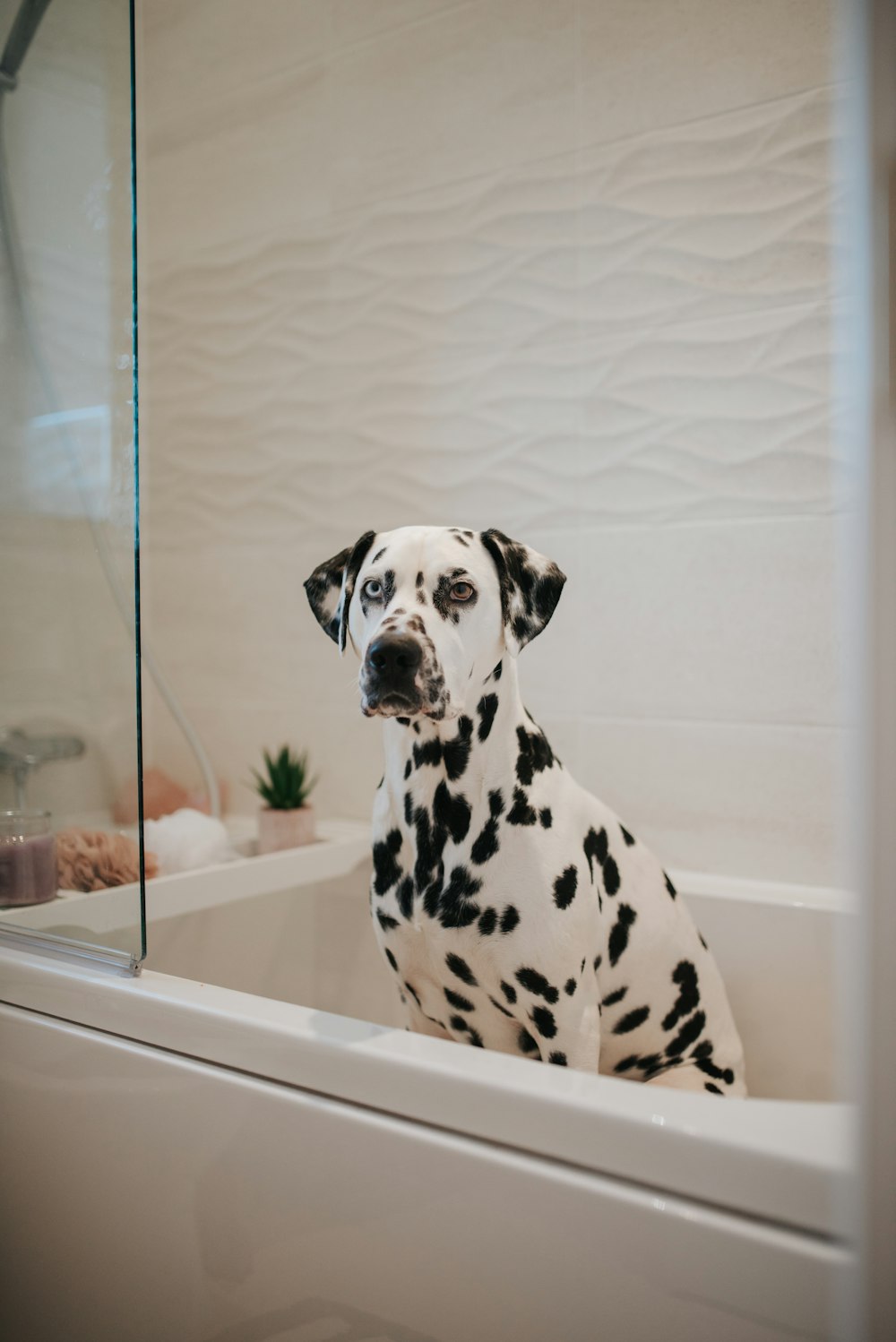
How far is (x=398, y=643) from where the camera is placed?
3.53 feet

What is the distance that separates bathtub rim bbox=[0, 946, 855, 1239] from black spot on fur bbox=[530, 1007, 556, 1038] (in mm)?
226

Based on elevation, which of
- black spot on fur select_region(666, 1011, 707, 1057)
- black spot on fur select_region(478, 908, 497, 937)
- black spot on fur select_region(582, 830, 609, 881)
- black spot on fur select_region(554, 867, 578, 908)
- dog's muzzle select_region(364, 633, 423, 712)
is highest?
dog's muzzle select_region(364, 633, 423, 712)

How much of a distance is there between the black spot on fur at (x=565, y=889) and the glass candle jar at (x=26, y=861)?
2.46 feet

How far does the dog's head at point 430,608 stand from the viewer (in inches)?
42.7

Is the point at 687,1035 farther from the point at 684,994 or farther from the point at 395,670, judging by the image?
the point at 395,670

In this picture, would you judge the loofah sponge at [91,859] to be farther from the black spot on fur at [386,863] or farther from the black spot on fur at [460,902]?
the black spot on fur at [460,902]

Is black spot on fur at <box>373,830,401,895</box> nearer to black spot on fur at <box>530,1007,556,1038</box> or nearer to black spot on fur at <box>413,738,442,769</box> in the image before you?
black spot on fur at <box>413,738,442,769</box>

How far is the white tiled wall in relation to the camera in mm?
1830

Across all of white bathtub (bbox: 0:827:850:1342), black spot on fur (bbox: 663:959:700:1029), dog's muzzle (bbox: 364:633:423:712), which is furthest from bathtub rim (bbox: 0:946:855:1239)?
black spot on fur (bbox: 663:959:700:1029)

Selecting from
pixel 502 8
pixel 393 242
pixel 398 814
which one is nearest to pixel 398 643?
pixel 398 814

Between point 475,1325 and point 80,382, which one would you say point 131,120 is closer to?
point 80,382

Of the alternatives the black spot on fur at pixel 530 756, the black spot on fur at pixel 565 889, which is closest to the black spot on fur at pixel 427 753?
the black spot on fur at pixel 530 756

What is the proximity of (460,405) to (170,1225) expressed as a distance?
1.69m

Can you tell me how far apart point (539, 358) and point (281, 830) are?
117cm
